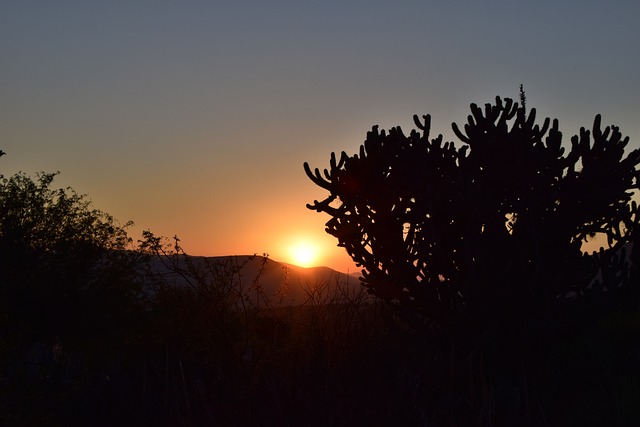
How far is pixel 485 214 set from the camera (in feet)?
34.9

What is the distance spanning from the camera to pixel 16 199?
2344cm

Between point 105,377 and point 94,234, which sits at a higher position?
point 94,234

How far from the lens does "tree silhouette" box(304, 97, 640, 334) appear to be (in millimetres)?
10641

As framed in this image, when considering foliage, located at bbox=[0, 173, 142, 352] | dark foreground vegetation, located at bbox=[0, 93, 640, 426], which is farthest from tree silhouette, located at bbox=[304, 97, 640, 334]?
foliage, located at bbox=[0, 173, 142, 352]

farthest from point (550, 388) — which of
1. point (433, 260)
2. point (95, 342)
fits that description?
point (95, 342)

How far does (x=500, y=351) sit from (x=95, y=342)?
16073 millimetres

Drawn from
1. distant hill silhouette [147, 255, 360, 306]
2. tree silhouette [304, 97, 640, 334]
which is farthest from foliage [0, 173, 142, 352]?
tree silhouette [304, 97, 640, 334]

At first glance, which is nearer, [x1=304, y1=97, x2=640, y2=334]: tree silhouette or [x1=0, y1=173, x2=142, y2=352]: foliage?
[x1=304, y1=97, x2=640, y2=334]: tree silhouette

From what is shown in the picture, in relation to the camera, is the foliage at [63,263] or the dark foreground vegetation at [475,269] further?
the foliage at [63,263]

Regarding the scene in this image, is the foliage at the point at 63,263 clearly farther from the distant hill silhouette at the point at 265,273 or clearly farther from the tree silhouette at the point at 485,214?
the tree silhouette at the point at 485,214

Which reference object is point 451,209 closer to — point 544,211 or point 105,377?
point 544,211

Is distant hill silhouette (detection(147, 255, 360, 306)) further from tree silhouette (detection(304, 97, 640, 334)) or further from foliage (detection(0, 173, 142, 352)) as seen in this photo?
foliage (detection(0, 173, 142, 352))

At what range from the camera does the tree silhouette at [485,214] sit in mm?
10641

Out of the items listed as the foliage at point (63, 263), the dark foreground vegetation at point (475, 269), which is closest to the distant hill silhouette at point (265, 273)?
the dark foreground vegetation at point (475, 269)
